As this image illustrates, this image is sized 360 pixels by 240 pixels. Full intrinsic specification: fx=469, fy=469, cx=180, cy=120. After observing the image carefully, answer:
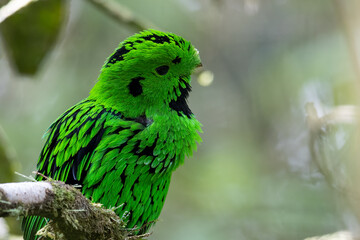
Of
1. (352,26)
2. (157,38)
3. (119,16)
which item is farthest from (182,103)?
(119,16)

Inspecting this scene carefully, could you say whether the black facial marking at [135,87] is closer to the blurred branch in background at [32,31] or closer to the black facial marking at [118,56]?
the black facial marking at [118,56]

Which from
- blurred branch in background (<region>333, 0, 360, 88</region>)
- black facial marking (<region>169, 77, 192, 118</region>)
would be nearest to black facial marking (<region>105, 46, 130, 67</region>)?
black facial marking (<region>169, 77, 192, 118</region>)

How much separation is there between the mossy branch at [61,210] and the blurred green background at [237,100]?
5.01 m

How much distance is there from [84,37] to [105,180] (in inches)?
271

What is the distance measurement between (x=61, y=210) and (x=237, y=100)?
297 inches

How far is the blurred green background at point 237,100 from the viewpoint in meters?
8.13

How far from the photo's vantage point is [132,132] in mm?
3596

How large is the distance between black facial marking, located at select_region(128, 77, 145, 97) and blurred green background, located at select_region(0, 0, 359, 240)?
4155 millimetres

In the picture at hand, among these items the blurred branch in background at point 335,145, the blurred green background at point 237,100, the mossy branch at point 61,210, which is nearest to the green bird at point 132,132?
the mossy branch at point 61,210

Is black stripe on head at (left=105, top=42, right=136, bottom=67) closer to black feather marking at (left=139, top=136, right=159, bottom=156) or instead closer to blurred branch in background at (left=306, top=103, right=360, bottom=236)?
black feather marking at (left=139, top=136, right=159, bottom=156)

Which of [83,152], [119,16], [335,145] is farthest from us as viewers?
[119,16]

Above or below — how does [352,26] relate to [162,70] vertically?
above

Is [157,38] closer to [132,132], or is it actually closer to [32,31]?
[132,132]

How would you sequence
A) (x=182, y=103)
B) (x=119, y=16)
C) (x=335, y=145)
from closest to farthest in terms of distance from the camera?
(x=182, y=103)
(x=335, y=145)
(x=119, y=16)
